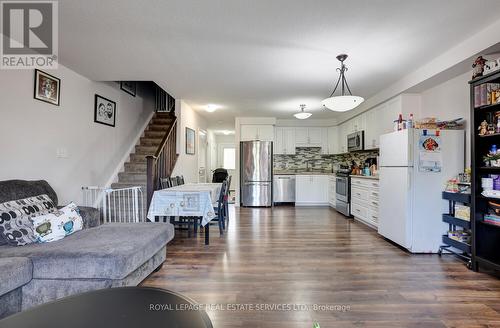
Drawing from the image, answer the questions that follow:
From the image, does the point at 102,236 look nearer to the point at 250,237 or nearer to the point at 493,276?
the point at 250,237

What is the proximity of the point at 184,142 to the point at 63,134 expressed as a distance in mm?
2215

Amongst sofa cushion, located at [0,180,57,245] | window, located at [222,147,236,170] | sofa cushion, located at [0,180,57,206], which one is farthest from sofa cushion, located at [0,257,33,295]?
window, located at [222,147,236,170]

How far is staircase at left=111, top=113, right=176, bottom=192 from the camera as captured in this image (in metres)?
4.80

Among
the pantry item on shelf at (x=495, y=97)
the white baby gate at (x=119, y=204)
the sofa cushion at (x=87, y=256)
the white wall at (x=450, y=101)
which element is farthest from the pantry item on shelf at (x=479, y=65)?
the white baby gate at (x=119, y=204)

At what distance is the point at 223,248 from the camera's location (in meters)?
3.35

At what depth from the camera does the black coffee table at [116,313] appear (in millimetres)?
979

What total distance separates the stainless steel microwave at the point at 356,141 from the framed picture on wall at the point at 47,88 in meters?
5.34

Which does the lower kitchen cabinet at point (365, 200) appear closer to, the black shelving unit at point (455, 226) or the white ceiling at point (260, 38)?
the black shelving unit at point (455, 226)

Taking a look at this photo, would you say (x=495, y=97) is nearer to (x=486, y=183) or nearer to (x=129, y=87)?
(x=486, y=183)

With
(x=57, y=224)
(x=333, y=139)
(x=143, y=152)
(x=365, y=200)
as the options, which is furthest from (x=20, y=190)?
(x=333, y=139)

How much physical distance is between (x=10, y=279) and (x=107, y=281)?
54 centimetres

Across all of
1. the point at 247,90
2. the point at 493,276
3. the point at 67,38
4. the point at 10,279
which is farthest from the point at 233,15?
the point at 493,276

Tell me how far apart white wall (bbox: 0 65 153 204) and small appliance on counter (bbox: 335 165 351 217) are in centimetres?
460

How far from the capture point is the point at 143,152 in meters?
5.49
